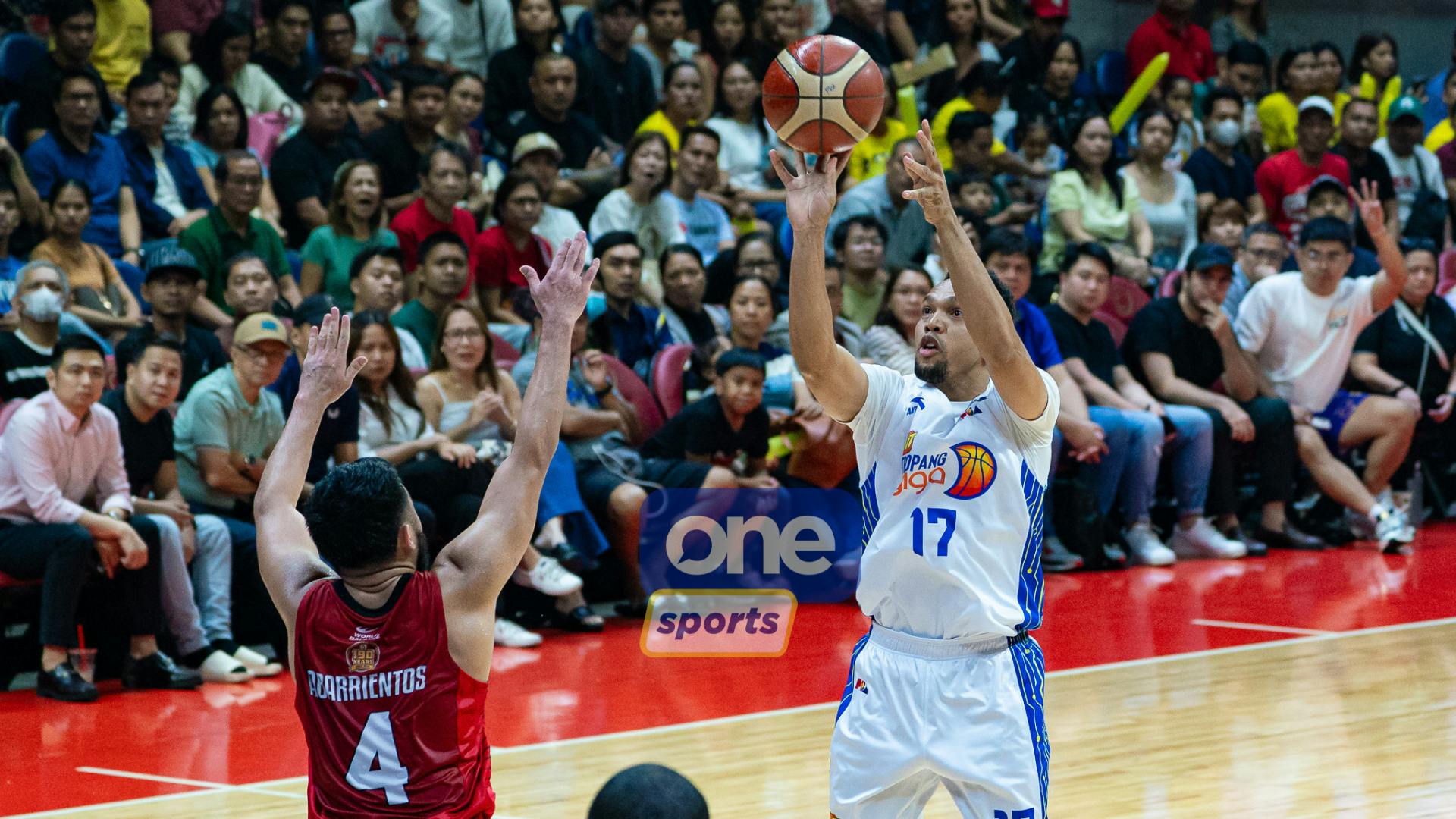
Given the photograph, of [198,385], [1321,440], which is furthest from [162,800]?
[1321,440]

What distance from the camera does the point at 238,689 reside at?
7867 millimetres

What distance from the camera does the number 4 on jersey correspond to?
3.42m

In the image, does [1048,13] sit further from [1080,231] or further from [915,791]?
[915,791]

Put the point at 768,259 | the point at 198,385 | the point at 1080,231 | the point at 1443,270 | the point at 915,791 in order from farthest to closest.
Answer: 1. the point at 1443,270
2. the point at 1080,231
3. the point at 768,259
4. the point at 198,385
5. the point at 915,791

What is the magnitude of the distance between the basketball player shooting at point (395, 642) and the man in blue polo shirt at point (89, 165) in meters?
7.03

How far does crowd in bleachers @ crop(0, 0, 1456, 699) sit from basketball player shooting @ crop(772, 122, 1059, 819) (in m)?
4.45

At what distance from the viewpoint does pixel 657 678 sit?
26.4 ft

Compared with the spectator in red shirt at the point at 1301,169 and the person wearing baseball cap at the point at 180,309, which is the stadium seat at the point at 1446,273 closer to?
the spectator in red shirt at the point at 1301,169

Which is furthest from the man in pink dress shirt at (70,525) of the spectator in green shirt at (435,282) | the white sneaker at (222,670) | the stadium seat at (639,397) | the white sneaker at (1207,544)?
the white sneaker at (1207,544)

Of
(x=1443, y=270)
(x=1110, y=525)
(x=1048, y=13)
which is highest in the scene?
(x=1048, y=13)

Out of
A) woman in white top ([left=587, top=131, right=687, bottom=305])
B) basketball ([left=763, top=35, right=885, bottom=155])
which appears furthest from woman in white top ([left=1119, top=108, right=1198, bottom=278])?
basketball ([left=763, top=35, right=885, bottom=155])

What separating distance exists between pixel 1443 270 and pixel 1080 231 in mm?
3253

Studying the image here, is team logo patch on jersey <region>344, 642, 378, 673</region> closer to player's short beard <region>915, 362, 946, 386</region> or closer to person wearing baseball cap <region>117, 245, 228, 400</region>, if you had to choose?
player's short beard <region>915, 362, 946, 386</region>

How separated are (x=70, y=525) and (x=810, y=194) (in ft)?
15.4
